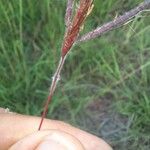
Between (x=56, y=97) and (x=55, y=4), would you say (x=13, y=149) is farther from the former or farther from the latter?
(x=55, y=4)

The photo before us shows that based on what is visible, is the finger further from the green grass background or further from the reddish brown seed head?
the reddish brown seed head

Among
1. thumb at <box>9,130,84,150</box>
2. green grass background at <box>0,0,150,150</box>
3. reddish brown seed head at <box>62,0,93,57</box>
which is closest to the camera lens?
reddish brown seed head at <box>62,0,93,57</box>

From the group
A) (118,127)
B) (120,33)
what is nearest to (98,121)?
(118,127)

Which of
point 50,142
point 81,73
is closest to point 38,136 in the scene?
point 50,142

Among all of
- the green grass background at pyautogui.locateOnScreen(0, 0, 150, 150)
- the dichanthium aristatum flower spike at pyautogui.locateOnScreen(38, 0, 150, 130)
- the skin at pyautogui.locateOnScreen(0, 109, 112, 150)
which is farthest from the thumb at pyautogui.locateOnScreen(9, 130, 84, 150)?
the green grass background at pyautogui.locateOnScreen(0, 0, 150, 150)

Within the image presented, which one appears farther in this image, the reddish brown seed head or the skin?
the skin

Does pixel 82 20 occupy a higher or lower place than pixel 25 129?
higher

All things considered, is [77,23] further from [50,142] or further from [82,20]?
[50,142]
